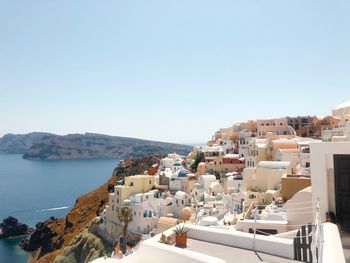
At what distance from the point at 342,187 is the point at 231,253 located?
3.09 meters

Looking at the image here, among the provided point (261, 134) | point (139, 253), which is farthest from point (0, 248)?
point (139, 253)

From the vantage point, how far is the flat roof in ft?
24.4

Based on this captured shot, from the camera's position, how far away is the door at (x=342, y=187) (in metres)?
8.33

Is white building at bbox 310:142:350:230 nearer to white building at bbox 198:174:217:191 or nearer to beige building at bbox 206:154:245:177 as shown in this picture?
white building at bbox 198:174:217:191

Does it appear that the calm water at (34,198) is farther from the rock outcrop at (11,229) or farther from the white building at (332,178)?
the white building at (332,178)

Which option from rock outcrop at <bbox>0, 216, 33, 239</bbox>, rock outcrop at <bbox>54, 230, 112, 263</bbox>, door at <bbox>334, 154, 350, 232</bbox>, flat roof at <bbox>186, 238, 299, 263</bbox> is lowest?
rock outcrop at <bbox>0, 216, 33, 239</bbox>

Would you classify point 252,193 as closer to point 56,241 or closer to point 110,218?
point 110,218

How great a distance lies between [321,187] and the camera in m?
8.68

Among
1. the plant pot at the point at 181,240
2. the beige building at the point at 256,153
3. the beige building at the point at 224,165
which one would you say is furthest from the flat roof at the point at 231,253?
the beige building at the point at 224,165

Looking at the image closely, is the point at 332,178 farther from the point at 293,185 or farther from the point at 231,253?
the point at 293,185

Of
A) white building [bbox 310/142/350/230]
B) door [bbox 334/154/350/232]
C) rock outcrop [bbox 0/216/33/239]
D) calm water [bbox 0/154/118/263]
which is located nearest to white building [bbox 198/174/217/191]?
white building [bbox 310/142/350/230]

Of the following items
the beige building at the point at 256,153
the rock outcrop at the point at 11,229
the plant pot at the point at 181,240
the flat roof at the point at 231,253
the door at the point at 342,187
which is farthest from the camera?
the rock outcrop at the point at 11,229

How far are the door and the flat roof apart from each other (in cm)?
200

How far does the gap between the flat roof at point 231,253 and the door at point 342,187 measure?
6.57ft
